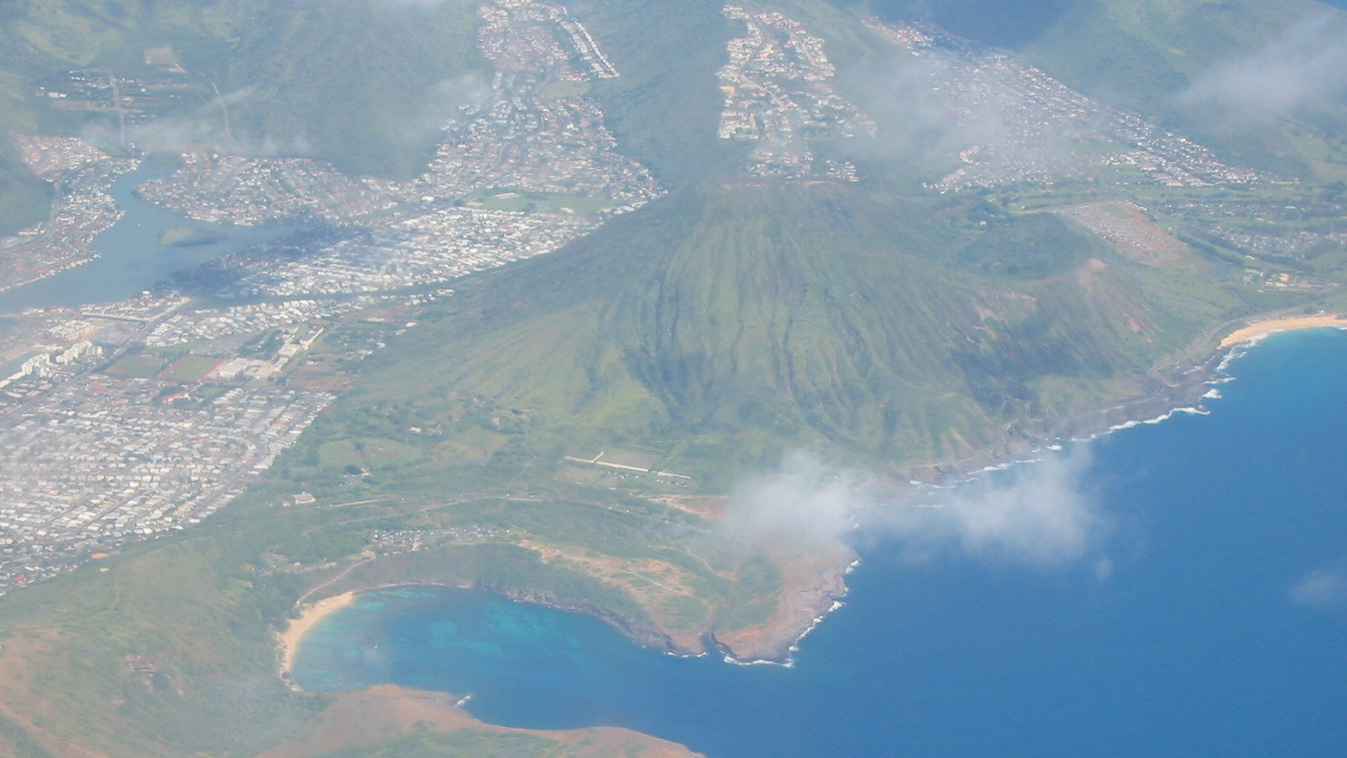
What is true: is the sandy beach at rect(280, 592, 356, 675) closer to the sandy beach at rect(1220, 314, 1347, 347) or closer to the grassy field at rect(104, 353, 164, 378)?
the grassy field at rect(104, 353, 164, 378)

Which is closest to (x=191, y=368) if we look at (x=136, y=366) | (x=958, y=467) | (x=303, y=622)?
(x=136, y=366)

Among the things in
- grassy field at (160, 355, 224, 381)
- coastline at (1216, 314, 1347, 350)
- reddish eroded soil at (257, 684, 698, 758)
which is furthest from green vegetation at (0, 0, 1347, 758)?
coastline at (1216, 314, 1347, 350)

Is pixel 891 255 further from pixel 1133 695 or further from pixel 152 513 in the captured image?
pixel 152 513

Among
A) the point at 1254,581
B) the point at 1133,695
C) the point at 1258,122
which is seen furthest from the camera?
the point at 1258,122

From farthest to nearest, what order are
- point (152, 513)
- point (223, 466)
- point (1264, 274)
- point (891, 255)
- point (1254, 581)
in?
point (1264, 274) < point (891, 255) < point (223, 466) < point (152, 513) < point (1254, 581)

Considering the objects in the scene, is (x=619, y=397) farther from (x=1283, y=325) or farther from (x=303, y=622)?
(x=1283, y=325)

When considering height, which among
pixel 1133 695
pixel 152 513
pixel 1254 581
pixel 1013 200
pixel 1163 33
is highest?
pixel 1163 33

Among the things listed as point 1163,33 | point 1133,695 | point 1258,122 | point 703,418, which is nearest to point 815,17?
point 1163,33

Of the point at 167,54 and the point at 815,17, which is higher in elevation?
the point at 815,17
